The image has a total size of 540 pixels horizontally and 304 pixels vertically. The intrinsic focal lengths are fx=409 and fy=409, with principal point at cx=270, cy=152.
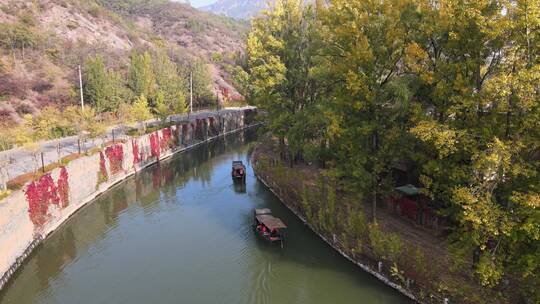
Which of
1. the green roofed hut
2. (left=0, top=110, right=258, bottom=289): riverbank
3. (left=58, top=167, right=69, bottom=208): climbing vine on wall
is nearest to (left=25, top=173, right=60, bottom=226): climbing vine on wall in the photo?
(left=0, top=110, right=258, bottom=289): riverbank

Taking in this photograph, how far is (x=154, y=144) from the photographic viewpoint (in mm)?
52875

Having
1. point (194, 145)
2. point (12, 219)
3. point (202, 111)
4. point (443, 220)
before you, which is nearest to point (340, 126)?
point (443, 220)

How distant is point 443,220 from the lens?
25.1m

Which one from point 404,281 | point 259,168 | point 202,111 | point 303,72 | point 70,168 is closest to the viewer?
point 404,281

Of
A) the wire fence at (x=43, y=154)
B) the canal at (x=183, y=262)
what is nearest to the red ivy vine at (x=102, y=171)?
the wire fence at (x=43, y=154)

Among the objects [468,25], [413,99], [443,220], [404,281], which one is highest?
[468,25]

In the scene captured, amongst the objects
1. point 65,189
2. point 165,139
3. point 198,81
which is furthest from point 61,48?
point 65,189

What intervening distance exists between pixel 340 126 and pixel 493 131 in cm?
938

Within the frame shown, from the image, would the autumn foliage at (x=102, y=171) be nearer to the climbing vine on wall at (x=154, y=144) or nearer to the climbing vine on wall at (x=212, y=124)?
the climbing vine on wall at (x=154, y=144)

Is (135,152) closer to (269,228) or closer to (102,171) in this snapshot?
(102,171)

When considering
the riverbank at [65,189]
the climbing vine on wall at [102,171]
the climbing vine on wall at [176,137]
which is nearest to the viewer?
the riverbank at [65,189]

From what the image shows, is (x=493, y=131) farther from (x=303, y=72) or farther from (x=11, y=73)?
(x=11, y=73)

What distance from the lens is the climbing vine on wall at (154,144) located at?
5222 cm

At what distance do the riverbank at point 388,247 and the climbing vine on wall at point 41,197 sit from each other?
60.1 ft
